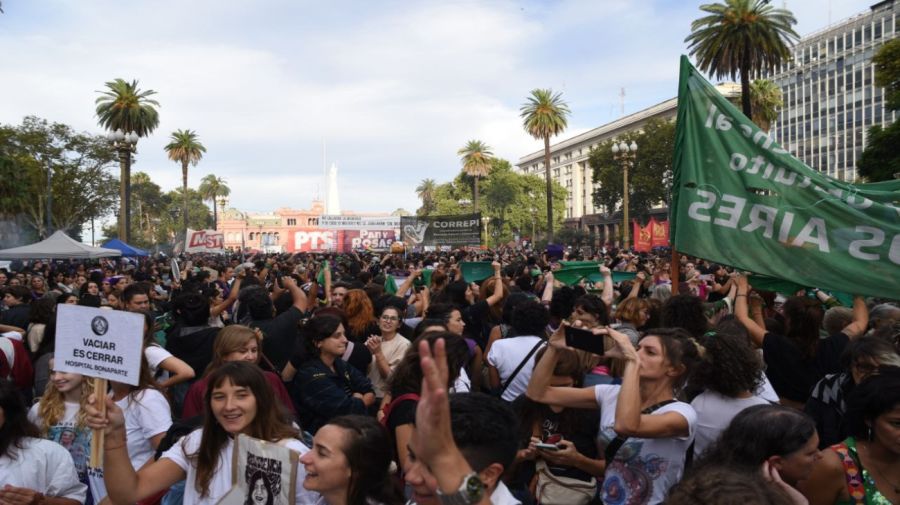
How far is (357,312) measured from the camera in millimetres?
6602

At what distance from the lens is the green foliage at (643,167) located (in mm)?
56094

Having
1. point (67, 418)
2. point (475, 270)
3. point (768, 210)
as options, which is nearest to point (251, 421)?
point (67, 418)

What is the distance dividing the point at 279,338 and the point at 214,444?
2.93 metres

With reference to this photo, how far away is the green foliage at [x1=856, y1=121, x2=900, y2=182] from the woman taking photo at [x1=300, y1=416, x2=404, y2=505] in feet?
98.5

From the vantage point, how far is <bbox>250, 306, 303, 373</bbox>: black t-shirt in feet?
19.3

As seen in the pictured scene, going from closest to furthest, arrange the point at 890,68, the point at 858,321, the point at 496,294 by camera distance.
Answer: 1. the point at 858,321
2. the point at 496,294
3. the point at 890,68

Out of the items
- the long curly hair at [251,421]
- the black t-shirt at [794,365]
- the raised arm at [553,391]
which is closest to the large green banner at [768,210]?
the black t-shirt at [794,365]

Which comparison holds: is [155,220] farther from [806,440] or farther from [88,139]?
[806,440]

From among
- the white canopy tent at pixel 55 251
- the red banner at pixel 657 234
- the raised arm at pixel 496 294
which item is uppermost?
the red banner at pixel 657 234

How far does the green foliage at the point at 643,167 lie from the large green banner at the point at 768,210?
1941 inches

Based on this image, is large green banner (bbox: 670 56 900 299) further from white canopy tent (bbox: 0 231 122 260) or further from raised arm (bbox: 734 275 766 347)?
white canopy tent (bbox: 0 231 122 260)

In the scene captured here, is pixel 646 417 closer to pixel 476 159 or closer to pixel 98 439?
pixel 98 439

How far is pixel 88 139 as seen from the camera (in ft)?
152

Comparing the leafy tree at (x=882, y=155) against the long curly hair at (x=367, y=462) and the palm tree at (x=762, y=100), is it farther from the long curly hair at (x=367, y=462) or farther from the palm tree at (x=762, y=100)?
the long curly hair at (x=367, y=462)
